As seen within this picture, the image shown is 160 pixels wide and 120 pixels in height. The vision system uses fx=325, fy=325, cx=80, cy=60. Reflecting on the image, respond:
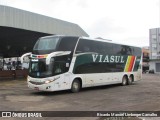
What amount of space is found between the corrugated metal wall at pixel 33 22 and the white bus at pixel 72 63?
658cm

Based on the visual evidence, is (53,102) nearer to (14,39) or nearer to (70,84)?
(70,84)

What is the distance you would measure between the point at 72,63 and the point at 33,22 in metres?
9.84

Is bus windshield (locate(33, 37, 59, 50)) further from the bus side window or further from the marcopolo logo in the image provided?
the marcopolo logo

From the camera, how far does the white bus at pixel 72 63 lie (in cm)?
1806

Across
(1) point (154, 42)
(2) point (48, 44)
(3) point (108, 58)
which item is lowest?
(3) point (108, 58)

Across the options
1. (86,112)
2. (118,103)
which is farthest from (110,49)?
(86,112)

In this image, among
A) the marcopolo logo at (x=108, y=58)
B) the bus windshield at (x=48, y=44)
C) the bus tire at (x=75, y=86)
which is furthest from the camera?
the marcopolo logo at (x=108, y=58)

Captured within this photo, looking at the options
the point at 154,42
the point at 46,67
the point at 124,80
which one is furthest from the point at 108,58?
the point at 154,42

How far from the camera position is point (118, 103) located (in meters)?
14.9

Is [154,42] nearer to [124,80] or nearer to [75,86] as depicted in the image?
[124,80]

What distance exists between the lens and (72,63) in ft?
63.7

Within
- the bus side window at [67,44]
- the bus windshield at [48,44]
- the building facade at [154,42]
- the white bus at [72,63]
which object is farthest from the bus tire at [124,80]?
the building facade at [154,42]

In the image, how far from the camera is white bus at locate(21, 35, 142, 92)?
18.1m

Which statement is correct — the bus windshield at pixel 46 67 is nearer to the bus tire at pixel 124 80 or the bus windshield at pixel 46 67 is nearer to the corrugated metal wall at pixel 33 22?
the corrugated metal wall at pixel 33 22
